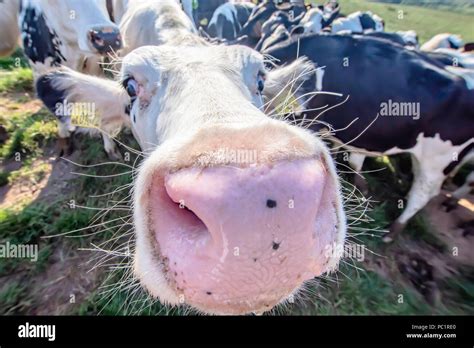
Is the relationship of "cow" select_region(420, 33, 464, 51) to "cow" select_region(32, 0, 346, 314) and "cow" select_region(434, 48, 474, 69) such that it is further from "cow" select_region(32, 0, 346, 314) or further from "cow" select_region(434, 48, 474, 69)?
"cow" select_region(32, 0, 346, 314)

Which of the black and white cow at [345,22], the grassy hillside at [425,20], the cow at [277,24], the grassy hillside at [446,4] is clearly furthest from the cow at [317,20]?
the grassy hillside at [446,4]

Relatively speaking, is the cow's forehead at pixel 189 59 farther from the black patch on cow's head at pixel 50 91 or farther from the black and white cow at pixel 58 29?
the black and white cow at pixel 58 29

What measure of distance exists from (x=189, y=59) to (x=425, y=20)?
3975 mm

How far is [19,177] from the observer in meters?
3.33

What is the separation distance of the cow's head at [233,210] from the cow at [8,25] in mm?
3083

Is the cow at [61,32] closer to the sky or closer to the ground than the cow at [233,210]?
closer to the ground

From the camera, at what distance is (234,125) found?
1.16 meters

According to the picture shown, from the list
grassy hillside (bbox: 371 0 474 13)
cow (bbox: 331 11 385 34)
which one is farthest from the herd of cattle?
cow (bbox: 331 11 385 34)

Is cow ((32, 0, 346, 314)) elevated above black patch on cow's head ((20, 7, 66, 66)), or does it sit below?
above

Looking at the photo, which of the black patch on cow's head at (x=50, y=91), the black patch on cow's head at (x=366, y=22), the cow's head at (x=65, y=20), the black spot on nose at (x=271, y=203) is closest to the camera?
the black spot on nose at (x=271, y=203)

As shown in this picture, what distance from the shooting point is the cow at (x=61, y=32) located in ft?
10.3

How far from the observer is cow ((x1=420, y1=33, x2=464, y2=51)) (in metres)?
4.88

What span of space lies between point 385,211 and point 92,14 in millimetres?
2971
